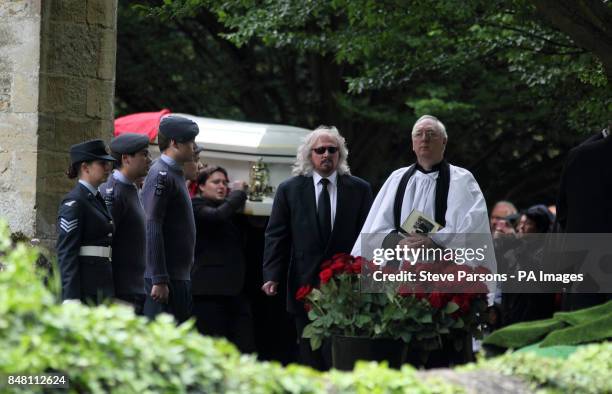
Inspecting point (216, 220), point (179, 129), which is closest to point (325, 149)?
point (179, 129)

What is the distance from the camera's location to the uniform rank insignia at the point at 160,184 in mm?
8219

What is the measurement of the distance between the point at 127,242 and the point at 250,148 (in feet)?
14.1

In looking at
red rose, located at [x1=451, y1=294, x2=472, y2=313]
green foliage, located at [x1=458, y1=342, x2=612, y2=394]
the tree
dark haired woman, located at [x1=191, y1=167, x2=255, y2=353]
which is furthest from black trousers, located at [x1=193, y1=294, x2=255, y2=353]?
green foliage, located at [x1=458, y1=342, x2=612, y2=394]

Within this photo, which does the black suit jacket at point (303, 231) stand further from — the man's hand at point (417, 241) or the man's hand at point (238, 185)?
the man's hand at point (238, 185)

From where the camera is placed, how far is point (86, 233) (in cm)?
736

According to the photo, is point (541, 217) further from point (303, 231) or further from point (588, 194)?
point (588, 194)

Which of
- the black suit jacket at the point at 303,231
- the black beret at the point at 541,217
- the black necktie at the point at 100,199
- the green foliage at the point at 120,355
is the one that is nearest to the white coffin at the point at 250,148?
the black beret at the point at 541,217

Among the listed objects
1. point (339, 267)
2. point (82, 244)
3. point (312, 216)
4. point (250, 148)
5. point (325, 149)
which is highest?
point (250, 148)

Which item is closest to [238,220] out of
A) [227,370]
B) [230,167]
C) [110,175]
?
[230,167]

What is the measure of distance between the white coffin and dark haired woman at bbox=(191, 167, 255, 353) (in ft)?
4.92

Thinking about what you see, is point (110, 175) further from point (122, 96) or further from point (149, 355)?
point (122, 96)

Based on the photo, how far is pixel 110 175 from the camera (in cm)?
806

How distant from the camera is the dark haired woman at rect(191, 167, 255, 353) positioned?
10.0 metres

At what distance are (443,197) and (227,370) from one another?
14.6 ft
